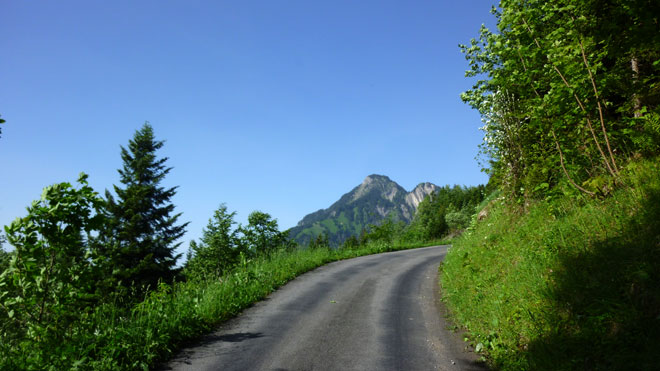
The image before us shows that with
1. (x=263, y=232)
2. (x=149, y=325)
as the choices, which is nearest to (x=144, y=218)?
(x=263, y=232)

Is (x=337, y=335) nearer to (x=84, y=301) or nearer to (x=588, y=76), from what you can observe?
(x=84, y=301)

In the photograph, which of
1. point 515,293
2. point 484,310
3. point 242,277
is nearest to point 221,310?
point 242,277

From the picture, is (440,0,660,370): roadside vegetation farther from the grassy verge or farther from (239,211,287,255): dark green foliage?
(239,211,287,255): dark green foliage

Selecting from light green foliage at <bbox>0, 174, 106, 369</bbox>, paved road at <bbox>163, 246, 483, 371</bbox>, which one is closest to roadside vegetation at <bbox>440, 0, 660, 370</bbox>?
paved road at <bbox>163, 246, 483, 371</bbox>

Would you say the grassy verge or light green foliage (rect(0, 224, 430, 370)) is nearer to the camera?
the grassy verge

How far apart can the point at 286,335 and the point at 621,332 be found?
537 centimetres

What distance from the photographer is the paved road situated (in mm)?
5574

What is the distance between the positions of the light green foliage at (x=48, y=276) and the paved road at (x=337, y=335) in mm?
1727

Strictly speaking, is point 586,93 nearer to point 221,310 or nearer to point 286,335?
point 286,335

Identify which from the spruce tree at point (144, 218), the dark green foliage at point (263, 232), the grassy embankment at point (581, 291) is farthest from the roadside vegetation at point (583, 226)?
the spruce tree at point (144, 218)

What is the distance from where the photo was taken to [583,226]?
6227mm

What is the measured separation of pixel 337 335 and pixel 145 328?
11.9 ft

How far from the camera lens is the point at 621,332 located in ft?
13.4

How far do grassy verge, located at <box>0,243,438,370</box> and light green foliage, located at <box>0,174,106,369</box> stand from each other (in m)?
0.11
